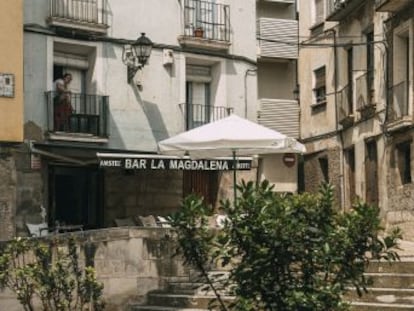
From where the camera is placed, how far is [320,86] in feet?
95.5

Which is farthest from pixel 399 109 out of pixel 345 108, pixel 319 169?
pixel 319 169

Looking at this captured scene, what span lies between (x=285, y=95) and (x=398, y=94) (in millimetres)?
7876

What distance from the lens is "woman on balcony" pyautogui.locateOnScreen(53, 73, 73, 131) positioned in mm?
20641

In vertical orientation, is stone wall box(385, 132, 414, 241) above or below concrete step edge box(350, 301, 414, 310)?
above

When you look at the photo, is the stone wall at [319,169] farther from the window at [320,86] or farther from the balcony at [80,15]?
the balcony at [80,15]

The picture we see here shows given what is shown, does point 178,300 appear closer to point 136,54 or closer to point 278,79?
point 136,54

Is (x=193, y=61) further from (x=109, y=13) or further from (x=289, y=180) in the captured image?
(x=289, y=180)

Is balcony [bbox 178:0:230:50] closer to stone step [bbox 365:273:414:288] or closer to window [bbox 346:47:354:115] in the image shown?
window [bbox 346:47:354:115]

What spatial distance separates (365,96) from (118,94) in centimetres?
687

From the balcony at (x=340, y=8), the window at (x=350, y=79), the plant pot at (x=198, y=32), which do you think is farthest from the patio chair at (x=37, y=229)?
the balcony at (x=340, y=8)

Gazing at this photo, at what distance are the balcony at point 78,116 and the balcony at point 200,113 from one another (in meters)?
2.42

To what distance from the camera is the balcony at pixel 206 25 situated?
22.9 m

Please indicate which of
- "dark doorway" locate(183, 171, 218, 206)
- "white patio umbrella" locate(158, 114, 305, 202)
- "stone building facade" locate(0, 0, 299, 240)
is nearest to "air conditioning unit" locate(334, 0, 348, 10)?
"stone building facade" locate(0, 0, 299, 240)

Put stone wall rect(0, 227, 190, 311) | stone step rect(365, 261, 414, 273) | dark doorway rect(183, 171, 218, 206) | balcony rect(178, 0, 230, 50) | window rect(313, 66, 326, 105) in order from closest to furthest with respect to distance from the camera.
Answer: stone step rect(365, 261, 414, 273) < stone wall rect(0, 227, 190, 311) < balcony rect(178, 0, 230, 50) < dark doorway rect(183, 171, 218, 206) < window rect(313, 66, 326, 105)
